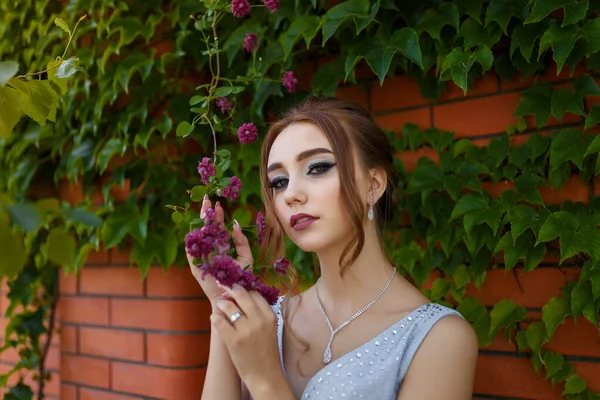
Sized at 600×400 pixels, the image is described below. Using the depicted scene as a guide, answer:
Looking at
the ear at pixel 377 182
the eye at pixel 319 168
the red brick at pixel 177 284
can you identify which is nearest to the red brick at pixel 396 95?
the ear at pixel 377 182

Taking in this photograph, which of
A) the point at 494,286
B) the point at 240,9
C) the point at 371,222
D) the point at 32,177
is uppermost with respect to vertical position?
the point at 240,9

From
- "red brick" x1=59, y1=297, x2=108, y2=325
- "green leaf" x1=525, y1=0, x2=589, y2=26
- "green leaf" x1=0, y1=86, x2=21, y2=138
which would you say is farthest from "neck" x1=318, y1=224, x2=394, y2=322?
"red brick" x1=59, y1=297, x2=108, y2=325

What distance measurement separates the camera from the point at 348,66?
4.99ft

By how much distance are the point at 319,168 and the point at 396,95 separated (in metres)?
0.49

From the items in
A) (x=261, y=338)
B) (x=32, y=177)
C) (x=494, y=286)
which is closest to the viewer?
(x=261, y=338)

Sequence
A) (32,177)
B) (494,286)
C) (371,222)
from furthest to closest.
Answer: (32,177), (494,286), (371,222)

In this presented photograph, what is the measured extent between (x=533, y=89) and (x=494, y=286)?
0.45m

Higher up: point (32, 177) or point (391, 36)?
point (391, 36)

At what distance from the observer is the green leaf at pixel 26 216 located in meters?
0.58

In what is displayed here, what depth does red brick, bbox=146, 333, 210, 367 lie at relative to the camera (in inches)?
72.2

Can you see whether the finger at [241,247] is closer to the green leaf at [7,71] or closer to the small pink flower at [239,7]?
the small pink flower at [239,7]

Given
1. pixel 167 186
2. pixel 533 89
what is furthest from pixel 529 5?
pixel 167 186

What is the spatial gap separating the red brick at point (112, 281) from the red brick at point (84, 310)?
32mm

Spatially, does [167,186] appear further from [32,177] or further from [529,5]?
[529,5]
